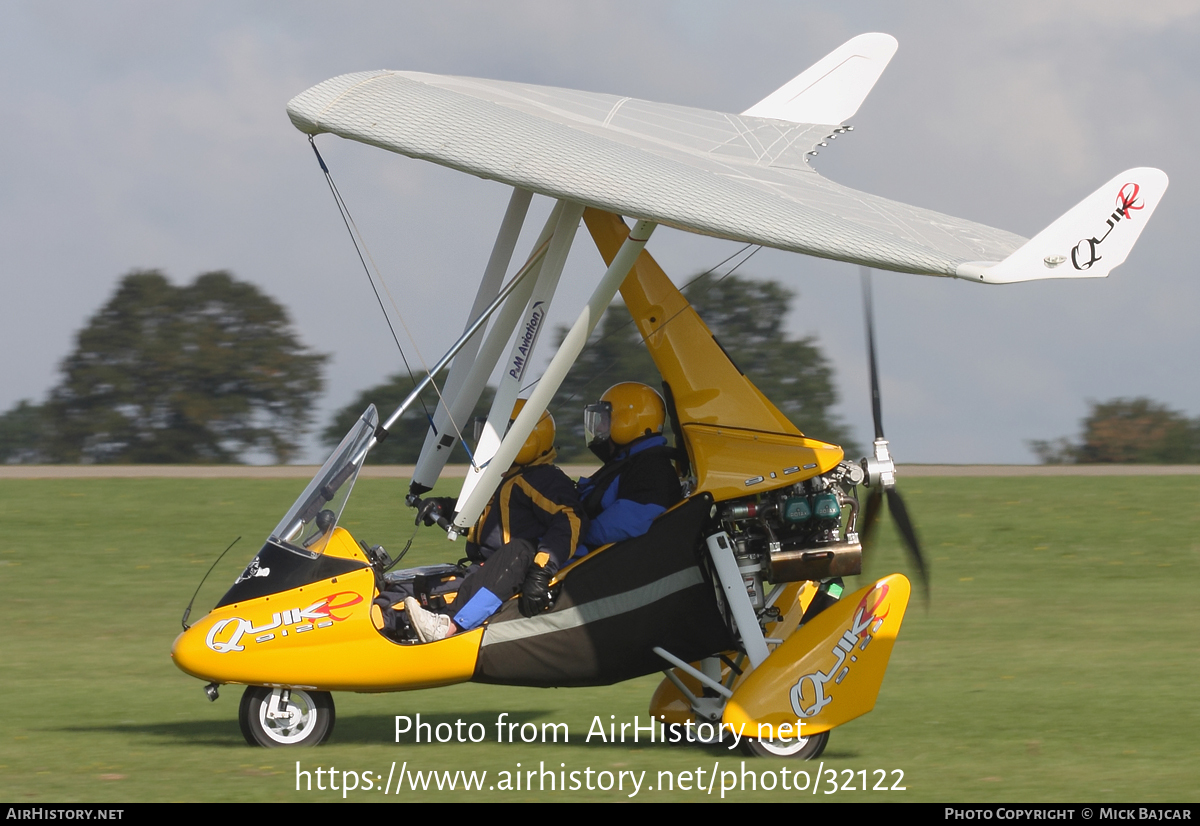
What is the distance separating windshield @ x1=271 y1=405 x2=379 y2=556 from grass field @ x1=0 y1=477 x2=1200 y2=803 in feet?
3.56

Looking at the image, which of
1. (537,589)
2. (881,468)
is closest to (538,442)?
(537,589)

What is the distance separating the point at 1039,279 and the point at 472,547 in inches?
134

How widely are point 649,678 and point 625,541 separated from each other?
10.3 feet

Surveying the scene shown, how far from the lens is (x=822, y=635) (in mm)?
6953

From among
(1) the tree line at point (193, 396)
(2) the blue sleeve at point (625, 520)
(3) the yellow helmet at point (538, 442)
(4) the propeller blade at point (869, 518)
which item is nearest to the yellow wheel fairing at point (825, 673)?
(4) the propeller blade at point (869, 518)

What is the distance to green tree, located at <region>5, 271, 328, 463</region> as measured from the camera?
2623 centimetres

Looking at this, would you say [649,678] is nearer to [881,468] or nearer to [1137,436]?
[881,468]

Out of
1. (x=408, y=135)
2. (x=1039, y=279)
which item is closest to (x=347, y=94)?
(x=408, y=135)

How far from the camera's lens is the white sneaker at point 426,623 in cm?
691

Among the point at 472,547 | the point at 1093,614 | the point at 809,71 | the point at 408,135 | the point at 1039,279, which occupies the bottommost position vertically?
the point at 1093,614

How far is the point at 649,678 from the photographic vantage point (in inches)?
394

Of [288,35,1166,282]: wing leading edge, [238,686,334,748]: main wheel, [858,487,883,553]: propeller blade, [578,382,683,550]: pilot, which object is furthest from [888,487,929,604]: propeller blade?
[238,686,334,748]: main wheel

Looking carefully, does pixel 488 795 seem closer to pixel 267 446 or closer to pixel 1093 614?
pixel 1093 614

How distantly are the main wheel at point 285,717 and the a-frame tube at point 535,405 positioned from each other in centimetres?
121
